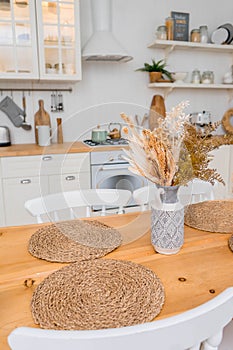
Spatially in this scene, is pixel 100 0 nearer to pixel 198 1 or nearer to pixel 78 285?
pixel 198 1

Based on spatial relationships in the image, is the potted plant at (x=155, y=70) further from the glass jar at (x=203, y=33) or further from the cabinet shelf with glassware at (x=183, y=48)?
the glass jar at (x=203, y=33)

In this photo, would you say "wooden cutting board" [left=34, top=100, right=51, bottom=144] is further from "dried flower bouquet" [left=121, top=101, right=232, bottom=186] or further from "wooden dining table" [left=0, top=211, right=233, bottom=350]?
"dried flower bouquet" [left=121, top=101, right=232, bottom=186]

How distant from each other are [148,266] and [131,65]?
9.28 feet

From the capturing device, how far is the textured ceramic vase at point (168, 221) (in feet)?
3.38

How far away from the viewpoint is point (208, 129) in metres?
1.12

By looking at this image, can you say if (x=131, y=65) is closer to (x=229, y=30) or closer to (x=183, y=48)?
(x=183, y=48)

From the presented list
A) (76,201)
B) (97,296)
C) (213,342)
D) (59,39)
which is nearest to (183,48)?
(59,39)

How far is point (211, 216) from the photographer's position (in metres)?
1.39

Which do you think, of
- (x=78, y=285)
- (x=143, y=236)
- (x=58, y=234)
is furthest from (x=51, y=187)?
(x=78, y=285)

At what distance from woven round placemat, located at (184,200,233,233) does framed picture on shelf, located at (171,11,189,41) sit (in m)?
2.41

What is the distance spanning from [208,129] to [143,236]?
47 centimetres

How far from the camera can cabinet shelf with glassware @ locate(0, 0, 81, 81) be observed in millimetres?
2682

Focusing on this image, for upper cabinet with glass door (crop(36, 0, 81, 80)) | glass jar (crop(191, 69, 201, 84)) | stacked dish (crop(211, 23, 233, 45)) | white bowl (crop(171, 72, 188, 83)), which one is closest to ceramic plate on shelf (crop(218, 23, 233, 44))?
stacked dish (crop(211, 23, 233, 45))

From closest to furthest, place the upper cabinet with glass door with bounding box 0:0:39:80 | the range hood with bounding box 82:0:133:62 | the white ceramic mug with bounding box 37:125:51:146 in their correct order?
1. the upper cabinet with glass door with bounding box 0:0:39:80
2. the range hood with bounding box 82:0:133:62
3. the white ceramic mug with bounding box 37:125:51:146
